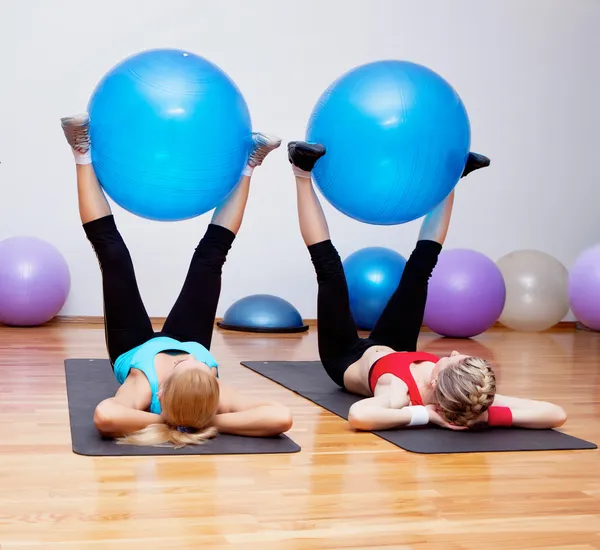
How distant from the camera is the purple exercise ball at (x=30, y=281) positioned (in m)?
5.16

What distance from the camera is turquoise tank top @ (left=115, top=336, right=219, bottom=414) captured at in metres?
2.60

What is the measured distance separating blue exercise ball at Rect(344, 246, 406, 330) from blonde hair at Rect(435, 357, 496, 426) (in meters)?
2.83

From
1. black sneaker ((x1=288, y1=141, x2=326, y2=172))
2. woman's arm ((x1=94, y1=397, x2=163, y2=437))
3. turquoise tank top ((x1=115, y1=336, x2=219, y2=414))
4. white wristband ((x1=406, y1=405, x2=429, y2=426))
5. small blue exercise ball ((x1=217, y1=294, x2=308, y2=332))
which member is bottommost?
small blue exercise ball ((x1=217, y1=294, x2=308, y2=332))

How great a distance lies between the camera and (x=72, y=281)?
5.78 meters

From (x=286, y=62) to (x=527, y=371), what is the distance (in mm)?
2955

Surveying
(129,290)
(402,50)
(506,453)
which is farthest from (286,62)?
(506,453)

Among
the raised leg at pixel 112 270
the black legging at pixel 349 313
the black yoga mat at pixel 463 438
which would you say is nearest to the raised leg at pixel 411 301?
the black legging at pixel 349 313

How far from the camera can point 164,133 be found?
276cm

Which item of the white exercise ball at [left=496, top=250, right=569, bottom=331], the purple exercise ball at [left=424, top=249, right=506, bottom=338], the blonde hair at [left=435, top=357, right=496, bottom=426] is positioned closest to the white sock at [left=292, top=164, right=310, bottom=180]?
the blonde hair at [left=435, top=357, right=496, bottom=426]

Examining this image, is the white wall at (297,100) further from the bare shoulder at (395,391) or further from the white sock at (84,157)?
the bare shoulder at (395,391)

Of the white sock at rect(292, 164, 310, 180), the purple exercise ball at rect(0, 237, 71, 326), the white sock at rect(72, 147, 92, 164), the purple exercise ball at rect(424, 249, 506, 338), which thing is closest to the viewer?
the white sock at rect(72, 147, 92, 164)

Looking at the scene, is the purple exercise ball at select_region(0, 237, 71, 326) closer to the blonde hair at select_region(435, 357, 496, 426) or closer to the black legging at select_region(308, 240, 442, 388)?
the black legging at select_region(308, 240, 442, 388)

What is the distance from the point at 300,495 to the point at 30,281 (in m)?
3.55

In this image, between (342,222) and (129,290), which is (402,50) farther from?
(129,290)
